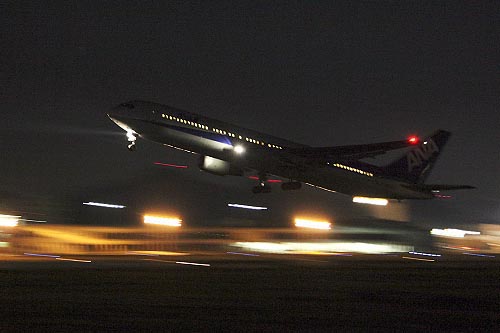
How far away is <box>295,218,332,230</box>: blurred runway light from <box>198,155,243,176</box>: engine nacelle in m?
37.5

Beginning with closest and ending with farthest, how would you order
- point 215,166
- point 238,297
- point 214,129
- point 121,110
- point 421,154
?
point 238,297, point 121,110, point 214,129, point 215,166, point 421,154

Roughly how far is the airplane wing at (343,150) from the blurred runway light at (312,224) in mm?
32691

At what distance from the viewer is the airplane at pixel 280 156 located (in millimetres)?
51062

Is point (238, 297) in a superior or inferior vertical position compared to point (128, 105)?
inferior

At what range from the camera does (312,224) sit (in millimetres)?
97062

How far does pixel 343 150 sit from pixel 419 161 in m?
17.0

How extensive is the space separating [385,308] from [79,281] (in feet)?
40.1

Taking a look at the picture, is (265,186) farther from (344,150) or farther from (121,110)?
(121,110)

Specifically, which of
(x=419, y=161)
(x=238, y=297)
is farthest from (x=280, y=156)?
(x=238, y=297)

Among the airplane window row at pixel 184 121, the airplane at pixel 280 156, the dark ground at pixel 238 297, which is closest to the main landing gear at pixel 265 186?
the airplane at pixel 280 156

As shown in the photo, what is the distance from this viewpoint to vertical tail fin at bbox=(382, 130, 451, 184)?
70188 mm

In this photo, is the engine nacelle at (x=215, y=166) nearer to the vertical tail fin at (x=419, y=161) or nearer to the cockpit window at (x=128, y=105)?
the cockpit window at (x=128, y=105)

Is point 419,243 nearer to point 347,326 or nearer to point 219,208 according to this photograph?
point 219,208

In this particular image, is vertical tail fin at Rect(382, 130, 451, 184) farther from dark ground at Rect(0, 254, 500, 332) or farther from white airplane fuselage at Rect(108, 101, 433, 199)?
dark ground at Rect(0, 254, 500, 332)
